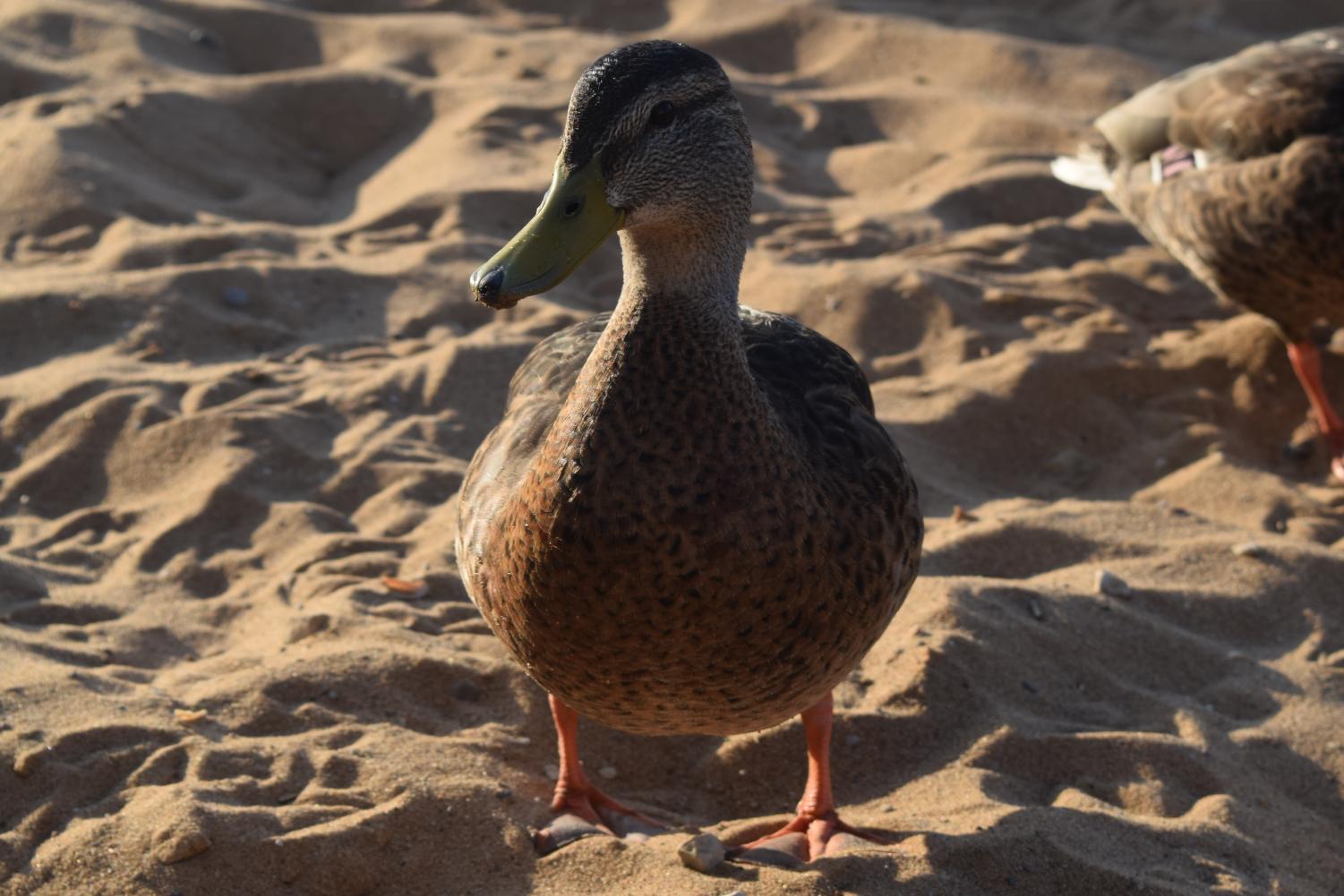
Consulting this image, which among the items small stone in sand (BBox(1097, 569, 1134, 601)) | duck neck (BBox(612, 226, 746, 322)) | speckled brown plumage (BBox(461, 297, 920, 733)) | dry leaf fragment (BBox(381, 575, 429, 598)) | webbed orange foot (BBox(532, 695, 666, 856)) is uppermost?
duck neck (BBox(612, 226, 746, 322))

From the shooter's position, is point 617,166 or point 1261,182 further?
point 1261,182

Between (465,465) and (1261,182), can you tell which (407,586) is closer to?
(465,465)

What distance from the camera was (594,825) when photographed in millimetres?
3383

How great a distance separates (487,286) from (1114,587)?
2.44m

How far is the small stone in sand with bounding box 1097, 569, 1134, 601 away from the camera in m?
4.21

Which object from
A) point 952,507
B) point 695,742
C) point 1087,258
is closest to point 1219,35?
point 1087,258

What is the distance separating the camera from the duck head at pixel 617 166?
2547mm

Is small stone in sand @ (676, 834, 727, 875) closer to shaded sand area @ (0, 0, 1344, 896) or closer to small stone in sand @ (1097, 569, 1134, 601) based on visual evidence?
shaded sand area @ (0, 0, 1344, 896)

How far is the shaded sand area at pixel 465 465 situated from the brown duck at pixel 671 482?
527mm

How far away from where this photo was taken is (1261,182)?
521 centimetres

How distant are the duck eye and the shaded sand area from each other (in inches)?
59.5

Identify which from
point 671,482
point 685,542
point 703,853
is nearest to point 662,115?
point 671,482

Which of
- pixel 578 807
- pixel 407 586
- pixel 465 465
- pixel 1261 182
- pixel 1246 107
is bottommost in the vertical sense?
pixel 578 807

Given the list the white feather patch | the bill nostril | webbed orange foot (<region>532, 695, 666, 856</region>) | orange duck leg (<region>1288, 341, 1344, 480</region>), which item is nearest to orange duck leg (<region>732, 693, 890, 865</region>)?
webbed orange foot (<region>532, 695, 666, 856</region>)
